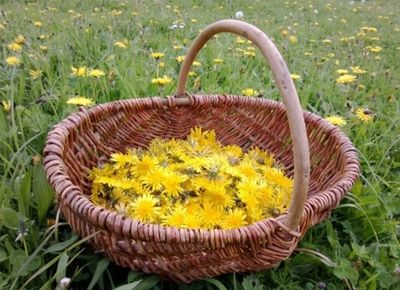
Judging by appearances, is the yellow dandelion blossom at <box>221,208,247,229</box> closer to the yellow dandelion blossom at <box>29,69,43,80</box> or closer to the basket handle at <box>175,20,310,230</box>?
the basket handle at <box>175,20,310,230</box>

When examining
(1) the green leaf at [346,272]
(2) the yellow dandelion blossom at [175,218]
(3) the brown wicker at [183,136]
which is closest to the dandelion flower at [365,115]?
(3) the brown wicker at [183,136]

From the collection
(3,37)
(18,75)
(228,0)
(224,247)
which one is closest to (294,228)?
(224,247)

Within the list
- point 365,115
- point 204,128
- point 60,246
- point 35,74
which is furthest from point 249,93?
point 60,246

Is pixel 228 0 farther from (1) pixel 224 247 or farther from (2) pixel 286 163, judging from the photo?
(1) pixel 224 247

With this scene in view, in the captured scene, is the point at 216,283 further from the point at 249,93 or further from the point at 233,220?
the point at 249,93

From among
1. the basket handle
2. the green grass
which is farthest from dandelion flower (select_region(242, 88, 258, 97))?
the basket handle

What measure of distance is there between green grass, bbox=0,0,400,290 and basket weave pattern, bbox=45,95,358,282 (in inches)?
2.6

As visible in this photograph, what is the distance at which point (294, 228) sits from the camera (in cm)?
67

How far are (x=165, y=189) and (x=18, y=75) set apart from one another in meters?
0.74

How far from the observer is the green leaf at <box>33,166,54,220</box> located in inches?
34.4

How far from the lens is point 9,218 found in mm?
816

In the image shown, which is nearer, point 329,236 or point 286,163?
point 329,236

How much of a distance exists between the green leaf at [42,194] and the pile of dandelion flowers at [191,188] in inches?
3.6

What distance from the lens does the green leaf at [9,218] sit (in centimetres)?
81
